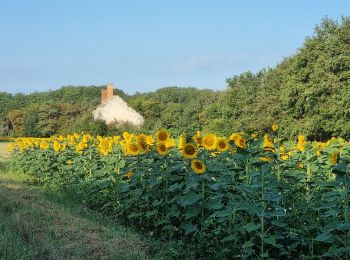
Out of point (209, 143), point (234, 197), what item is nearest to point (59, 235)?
point (209, 143)

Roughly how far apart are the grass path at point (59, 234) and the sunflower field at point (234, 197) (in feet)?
1.58

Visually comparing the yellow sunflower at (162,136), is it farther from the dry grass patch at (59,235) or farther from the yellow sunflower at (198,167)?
the dry grass patch at (59,235)

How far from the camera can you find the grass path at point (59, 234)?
522 cm

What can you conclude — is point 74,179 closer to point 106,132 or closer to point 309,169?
point 309,169

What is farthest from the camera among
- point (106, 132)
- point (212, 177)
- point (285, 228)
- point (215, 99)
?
point (215, 99)

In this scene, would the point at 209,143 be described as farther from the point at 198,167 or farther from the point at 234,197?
the point at 234,197

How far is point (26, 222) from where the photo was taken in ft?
21.6

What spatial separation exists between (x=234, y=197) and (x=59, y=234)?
2445mm

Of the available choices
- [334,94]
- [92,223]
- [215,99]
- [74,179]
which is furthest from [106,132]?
[215,99]

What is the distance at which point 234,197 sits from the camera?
4.88 metres

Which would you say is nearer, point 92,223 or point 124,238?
point 124,238

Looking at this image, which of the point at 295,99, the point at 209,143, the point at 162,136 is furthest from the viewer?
the point at 295,99

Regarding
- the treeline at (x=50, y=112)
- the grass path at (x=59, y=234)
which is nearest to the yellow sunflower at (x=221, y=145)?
the grass path at (x=59, y=234)

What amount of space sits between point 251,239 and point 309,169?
2179mm
